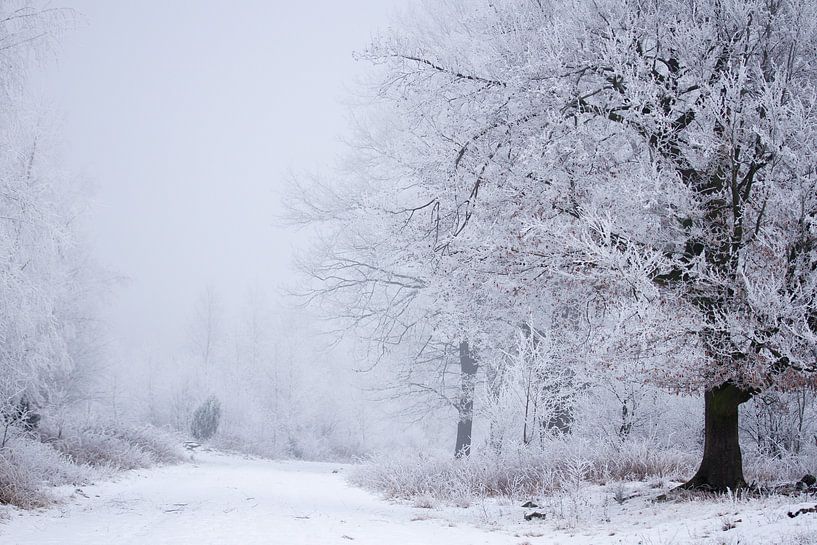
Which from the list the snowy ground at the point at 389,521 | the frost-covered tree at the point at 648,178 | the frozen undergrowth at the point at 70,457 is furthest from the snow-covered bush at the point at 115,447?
the frost-covered tree at the point at 648,178

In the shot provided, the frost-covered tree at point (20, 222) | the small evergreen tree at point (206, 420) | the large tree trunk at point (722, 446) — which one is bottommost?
the small evergreen tree at point (206, 420)

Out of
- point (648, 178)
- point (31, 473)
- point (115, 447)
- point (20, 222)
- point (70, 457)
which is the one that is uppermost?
point (648, 178)

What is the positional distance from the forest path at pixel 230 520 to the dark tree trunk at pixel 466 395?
4.95m

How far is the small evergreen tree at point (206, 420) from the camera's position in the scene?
941 inches

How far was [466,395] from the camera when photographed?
14711 millimetres

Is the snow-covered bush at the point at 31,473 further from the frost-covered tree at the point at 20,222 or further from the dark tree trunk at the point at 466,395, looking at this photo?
the dark tree trunk at the point at 466,395

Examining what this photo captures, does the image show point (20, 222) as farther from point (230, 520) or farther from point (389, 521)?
point (389, 521)

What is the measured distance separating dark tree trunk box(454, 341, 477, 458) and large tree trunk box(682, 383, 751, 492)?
7980 mm

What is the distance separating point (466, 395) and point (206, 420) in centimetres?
1330

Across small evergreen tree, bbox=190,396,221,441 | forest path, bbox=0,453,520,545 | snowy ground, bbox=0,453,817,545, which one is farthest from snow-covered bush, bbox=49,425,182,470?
small evergreen tree, bbox=190,396,221,441

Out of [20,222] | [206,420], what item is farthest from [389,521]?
[206,420]

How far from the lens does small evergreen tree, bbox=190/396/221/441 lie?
78.4ft

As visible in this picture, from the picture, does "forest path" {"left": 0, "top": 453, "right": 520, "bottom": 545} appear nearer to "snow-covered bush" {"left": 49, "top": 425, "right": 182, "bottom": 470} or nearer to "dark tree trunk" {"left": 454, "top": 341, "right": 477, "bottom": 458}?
"snow-covered bush" {"left": 49, "top": 425, "right": 182, "bottom": 470}

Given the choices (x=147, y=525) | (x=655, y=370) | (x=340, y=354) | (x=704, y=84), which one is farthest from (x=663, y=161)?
(x=340, y=354)
